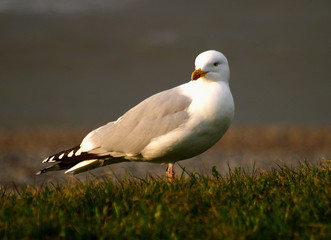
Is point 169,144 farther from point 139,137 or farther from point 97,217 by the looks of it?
point 97,217

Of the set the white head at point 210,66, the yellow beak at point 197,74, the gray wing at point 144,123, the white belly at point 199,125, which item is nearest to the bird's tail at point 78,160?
the gray wing at point 144,123

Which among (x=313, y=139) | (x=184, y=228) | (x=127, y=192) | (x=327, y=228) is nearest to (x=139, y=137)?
(x=127, y=192)

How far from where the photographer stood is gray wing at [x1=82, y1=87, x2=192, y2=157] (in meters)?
6.80

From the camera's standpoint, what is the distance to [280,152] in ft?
95.2

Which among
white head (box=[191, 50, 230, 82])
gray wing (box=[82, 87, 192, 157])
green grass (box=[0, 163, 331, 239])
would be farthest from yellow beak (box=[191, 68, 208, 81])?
green grass (box=[0, 163, 331, 239])

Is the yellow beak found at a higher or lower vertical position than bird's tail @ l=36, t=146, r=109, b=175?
higher

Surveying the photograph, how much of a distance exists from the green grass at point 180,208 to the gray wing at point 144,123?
85 cm

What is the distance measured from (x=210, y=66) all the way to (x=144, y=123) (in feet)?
4.32

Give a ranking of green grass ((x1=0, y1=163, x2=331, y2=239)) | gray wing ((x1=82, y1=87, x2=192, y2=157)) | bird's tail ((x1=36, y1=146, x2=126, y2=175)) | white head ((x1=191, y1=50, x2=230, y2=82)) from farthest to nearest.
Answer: bird's tail ((x1=36, y1=146, x2=126, y2=175)), white head ((x1=191, y1=50, x2=230, y2=82)), gray wing ((x1=82, y1=87, x2=192, y2=157)), green grass ((x1=0, y1=163, x2=331, y2=239))

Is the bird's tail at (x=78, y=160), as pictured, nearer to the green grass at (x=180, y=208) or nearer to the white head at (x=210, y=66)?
the green grass at (x=180, y=208)

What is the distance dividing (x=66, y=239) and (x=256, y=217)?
188 centimetres

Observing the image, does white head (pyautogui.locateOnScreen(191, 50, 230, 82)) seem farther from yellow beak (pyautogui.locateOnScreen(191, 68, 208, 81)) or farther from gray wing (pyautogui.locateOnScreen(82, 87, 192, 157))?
gray wing (pyautogui.locateOnScreen(82, 87, 192, 157))

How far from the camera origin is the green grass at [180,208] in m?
4.45

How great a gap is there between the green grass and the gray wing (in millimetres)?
852
